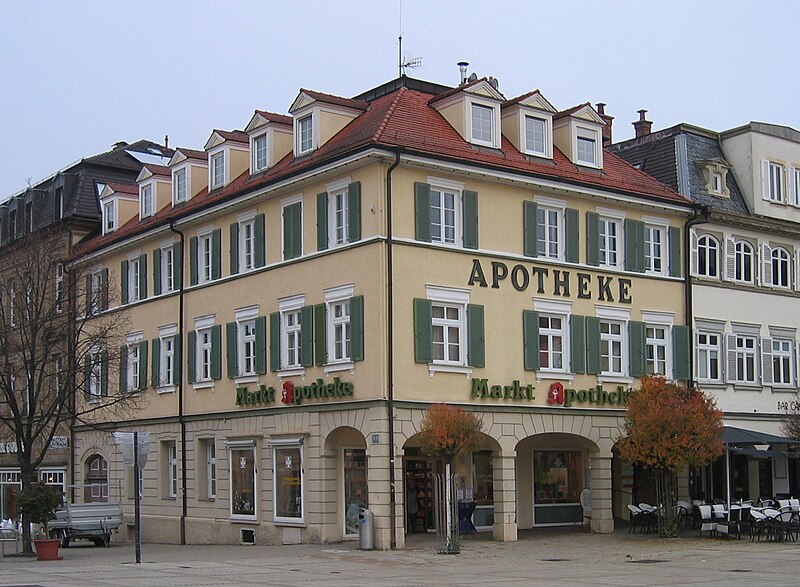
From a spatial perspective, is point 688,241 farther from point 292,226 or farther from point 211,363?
point 211,363

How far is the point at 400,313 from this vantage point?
32.8 meters

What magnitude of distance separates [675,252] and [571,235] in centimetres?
502

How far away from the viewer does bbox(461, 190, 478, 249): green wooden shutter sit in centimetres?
3462

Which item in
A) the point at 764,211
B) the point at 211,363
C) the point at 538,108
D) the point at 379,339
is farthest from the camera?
the point at 764,211

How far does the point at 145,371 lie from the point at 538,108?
56.6 feet

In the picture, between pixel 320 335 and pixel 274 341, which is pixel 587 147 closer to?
pixel 320 335

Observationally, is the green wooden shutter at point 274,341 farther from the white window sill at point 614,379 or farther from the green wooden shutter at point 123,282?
the green wooden shutter at point 123,282

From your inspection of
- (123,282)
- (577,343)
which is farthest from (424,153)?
(123,282)

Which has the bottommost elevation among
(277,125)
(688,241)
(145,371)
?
(145,371)

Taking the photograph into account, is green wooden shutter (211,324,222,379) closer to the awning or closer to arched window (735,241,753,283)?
the awning

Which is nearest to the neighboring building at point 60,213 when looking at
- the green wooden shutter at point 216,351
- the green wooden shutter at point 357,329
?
the green wooden shutter at point 216,351

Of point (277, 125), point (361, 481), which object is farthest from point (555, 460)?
point (277, 125)

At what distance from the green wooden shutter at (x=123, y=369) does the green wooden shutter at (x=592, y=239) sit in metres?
17.8

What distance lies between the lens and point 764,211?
4378 cm
